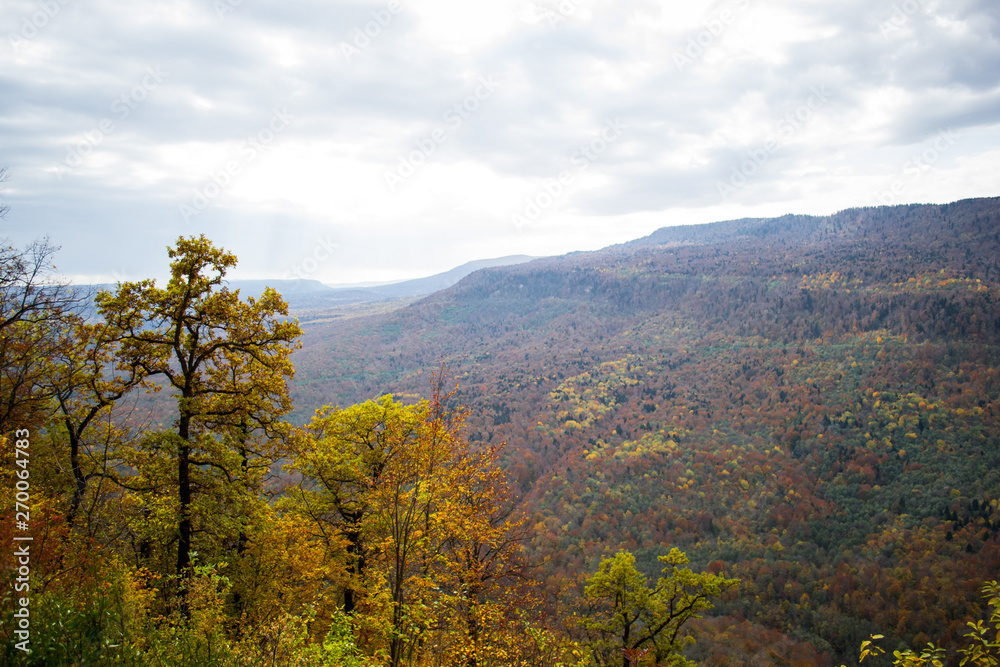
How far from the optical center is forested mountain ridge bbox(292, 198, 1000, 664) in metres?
56.7

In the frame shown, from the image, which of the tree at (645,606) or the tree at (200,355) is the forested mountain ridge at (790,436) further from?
the tree at (200,355)

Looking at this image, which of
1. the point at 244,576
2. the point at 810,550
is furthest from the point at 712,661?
the point at 244,576

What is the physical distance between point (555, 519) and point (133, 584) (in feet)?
217

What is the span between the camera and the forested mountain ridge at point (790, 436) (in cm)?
5669

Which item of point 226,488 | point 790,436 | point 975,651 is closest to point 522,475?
point 790,436

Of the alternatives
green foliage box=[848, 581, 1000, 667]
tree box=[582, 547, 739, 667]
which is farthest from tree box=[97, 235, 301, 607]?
tree box=[582, 547, 739, 667]

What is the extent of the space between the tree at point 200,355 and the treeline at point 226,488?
48mm

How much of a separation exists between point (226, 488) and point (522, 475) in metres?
74.0

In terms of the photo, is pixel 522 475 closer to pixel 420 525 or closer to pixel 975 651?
pixel 420 525

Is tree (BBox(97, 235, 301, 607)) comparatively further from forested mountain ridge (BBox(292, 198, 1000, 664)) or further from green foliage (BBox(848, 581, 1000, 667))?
green foliage (BBox(848, 581, 1000, 667))

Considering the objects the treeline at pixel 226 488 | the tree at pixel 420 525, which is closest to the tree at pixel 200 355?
the treeline at pixel 226 488

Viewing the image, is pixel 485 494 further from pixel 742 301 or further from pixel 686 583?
pixel 742 301

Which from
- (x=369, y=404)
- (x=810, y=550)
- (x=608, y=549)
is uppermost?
(x=369, y=404)

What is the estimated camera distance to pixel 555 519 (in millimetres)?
68062
